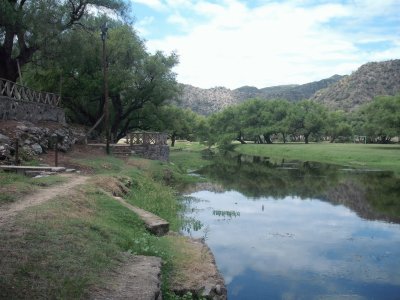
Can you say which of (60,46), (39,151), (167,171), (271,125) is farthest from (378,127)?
(39,151)

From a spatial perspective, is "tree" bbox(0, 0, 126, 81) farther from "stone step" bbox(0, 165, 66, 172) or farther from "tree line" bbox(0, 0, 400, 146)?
"stone step" bbox(0, 165, 66, 172)

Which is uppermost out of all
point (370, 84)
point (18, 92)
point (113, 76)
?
point (370, 84)

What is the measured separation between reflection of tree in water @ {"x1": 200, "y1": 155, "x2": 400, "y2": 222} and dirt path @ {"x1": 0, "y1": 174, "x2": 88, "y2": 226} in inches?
642

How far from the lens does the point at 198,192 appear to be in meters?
32.0

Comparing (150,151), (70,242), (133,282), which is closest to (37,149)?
(70,242)

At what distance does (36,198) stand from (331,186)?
90.1ft

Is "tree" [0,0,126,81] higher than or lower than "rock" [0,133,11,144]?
higher

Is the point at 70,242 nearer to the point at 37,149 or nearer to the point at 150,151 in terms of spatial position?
the point at 37,149

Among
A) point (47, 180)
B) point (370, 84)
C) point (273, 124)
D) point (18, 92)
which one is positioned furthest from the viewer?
point (370, 84)

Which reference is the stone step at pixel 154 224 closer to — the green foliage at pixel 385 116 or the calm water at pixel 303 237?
the calm water at pixel 303 237

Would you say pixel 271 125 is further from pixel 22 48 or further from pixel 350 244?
pixel 350 244

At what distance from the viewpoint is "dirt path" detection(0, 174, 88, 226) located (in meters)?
11.8

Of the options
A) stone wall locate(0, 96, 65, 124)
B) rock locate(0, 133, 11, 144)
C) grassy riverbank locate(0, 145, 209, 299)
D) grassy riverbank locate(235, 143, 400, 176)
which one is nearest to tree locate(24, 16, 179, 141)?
stone wall locate(0, 96, 65, 124)

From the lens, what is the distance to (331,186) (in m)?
36.3
